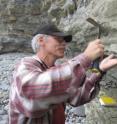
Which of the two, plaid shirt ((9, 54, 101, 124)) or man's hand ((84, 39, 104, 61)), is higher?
man's hand ((84, 39, 104, 61))

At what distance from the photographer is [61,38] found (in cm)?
200

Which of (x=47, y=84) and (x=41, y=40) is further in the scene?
(x=41, y=40)

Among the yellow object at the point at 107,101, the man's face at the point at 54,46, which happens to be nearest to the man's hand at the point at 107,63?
the man's face at the point at 54,46

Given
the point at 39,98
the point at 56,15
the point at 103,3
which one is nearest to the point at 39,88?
the point at 39,98

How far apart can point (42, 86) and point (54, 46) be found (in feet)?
1.26

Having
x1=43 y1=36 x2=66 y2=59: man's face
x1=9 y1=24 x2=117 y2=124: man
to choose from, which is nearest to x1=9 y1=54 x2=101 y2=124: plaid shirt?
x1=9 y1=24 x2=117 y2=124: man

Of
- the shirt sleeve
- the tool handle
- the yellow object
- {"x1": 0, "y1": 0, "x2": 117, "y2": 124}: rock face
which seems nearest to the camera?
the shirt sleeve

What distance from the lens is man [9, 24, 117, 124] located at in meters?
1.70

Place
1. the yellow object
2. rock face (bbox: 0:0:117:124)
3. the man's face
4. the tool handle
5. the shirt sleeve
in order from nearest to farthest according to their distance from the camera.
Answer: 1. the shirt sleeve
2. the tool handle
3. the man's face
4. the yellow object
5. rock face (bbox: 0:0:117:124)

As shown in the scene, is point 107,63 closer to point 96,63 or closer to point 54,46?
point 96,63

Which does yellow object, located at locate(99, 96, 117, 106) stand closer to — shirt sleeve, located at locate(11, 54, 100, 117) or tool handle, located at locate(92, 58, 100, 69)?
tool handle, located at locate(92, 58, 100, 69)

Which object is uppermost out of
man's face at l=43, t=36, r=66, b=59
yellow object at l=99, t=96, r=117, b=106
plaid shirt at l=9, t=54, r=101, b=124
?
man's face at l=43, t=36, r=66, b=59

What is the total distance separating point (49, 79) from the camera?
169cm

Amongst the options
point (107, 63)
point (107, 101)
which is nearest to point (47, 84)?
point (107, 63)
